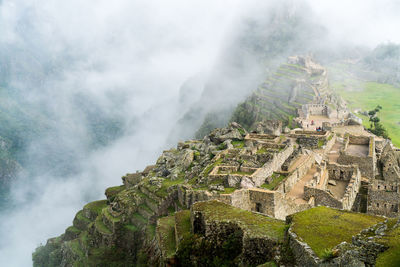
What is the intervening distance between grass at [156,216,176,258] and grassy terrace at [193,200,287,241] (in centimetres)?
209

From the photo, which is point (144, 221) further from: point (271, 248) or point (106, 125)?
Answer: point (106, 125)

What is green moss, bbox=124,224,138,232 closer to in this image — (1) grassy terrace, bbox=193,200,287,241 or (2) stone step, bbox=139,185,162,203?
(2) stone step, bbox=139,185,162,203

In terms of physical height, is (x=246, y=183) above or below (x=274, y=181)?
above

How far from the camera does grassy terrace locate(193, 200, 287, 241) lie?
12.5 m

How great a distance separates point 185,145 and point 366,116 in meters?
56.3

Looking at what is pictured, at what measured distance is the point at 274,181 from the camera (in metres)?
25.0

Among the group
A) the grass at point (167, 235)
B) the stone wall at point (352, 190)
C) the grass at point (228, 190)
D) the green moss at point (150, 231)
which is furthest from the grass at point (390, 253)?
the green moss at point (150, 231)

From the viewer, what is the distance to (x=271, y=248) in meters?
11.9

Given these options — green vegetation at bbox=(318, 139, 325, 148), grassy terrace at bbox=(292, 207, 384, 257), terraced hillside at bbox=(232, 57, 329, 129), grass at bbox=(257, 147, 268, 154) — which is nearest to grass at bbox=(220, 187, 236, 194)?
grass at bbox=(257, 147, 268, 154)

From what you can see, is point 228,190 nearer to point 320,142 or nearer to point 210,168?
point 210,168

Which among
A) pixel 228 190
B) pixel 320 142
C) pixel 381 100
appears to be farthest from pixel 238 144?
pixel 381 100

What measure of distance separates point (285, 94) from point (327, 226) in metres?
76.3

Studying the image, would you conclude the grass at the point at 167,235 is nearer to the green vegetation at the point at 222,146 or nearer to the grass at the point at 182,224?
the grass at the point at 182,224

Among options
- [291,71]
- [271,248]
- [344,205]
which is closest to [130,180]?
[344,205]
